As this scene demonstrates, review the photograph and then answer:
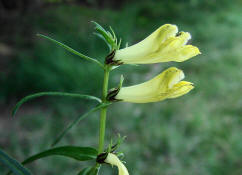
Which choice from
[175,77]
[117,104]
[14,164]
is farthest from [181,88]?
[117,104]

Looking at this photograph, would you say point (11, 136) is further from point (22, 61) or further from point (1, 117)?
point (22, 61)

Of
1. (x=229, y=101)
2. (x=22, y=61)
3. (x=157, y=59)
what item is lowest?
(x=157, y=59)

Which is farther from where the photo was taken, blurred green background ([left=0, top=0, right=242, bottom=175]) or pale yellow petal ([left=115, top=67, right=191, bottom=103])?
blurred green background ([left=0, top=0, right=242, bottom=175])

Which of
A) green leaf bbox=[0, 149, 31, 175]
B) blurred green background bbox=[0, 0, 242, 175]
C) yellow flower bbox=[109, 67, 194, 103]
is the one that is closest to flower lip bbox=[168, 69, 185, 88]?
yellow flower bbox=[109, 67, 194, 103]

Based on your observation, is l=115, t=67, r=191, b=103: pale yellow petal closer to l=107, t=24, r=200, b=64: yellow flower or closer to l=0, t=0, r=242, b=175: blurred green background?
l=107, t=24, r=200, b=64: yellow flower

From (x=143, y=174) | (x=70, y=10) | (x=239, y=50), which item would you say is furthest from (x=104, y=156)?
(x=70, y=10)

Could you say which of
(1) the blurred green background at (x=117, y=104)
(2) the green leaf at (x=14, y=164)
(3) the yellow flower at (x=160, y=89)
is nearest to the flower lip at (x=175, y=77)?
(3) the yellow flower at (x=160, y=89)
